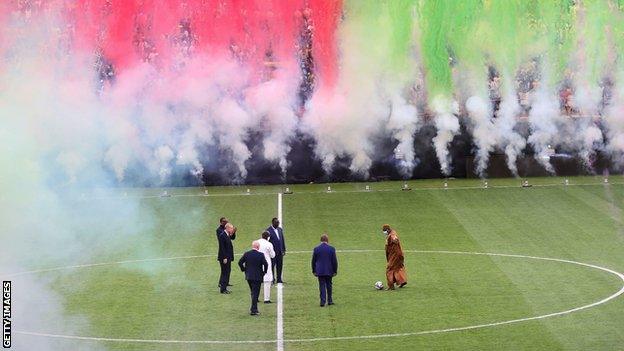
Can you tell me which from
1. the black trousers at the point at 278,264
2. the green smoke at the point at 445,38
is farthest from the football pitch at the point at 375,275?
the green smoke at the point at 445,38

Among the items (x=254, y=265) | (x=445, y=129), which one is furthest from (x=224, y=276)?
(x=445, y=129)

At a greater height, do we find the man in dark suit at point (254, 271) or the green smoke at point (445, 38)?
the green smoke at point (445, 38)

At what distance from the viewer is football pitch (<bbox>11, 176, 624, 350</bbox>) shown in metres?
34.6

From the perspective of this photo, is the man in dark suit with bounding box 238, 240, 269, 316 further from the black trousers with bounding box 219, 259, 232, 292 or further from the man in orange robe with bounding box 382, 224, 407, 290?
the man in orange robe with bounding box 382, 224, 407, 290

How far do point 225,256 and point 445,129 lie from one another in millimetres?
28094

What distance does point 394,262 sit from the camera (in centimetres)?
4103

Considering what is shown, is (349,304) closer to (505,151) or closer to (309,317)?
(309,317)

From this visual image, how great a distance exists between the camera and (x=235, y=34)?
66438 mm

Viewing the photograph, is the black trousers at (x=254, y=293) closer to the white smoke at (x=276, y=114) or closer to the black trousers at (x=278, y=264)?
the black trousers at (x=278, y=264)

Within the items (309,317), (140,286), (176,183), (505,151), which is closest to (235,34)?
(176,183)

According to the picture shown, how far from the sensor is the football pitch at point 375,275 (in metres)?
34.6

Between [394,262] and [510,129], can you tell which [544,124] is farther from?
[394,262]

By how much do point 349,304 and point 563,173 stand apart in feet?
102

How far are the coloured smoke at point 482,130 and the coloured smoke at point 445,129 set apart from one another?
87 cm
